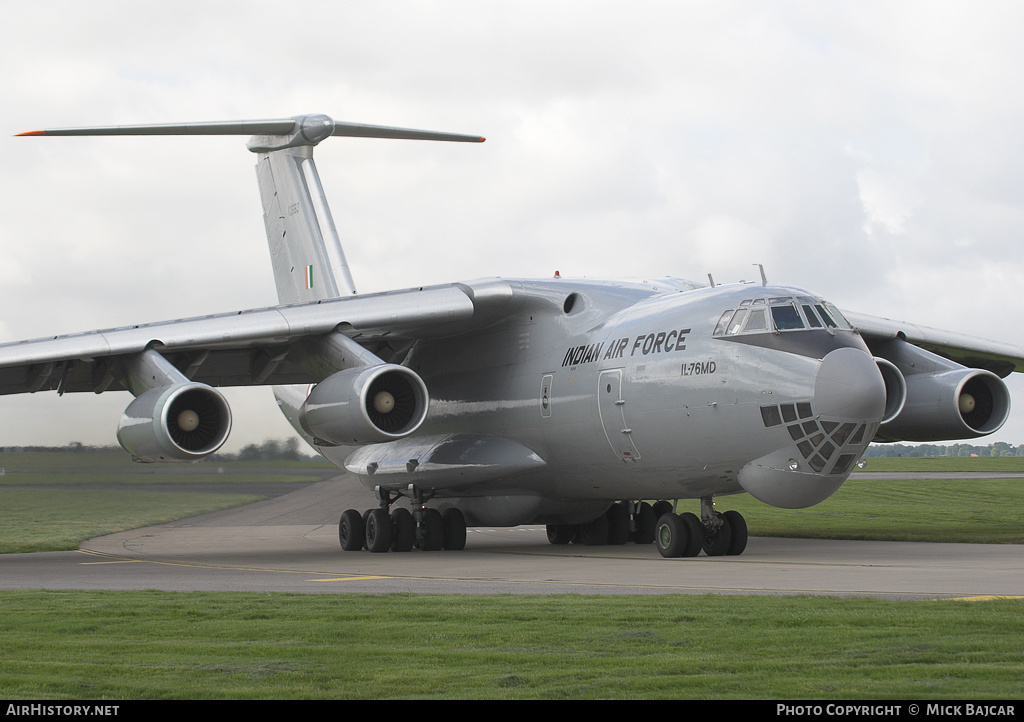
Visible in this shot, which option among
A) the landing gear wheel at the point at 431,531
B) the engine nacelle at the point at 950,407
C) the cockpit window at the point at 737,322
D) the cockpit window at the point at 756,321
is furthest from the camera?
the landing gear wheel at the point at 431,531

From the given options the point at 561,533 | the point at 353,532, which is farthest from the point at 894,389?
the point at 353,532

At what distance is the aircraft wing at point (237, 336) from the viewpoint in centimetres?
1505

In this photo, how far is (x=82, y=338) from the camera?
1515cm

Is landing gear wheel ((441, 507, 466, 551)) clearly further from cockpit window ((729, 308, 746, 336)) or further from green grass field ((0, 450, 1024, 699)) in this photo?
green grass field ((0, 450, 1024, 699))

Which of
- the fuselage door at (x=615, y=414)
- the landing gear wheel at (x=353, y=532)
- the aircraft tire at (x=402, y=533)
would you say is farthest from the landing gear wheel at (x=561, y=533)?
the fuselage door at (x=615, y=414)

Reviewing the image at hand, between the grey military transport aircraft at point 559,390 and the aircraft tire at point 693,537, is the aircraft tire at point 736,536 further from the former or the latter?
the aircraft tire at point 693,537

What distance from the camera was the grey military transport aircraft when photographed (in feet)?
41.1

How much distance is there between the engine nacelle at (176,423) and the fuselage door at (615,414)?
4.64 metres

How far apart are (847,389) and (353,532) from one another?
8.39 meters

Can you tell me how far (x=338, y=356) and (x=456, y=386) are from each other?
2.82 m

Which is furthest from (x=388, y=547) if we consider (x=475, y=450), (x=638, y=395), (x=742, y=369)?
(x=742, y=369)

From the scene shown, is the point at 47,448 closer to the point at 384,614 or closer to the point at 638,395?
the point at 638,395

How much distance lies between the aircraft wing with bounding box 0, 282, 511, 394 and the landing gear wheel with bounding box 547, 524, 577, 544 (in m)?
3.53

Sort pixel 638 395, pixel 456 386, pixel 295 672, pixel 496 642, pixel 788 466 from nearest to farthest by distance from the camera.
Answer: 1. pixel 295 672
2. pixel 496 642
3. pixel 788 466
4. pixel 638 395
5. pixel 456 386
